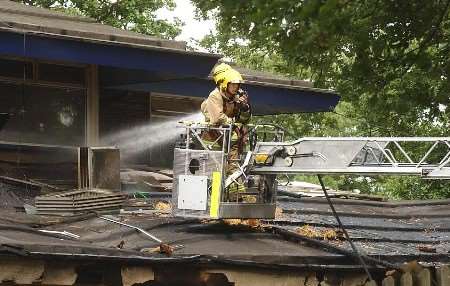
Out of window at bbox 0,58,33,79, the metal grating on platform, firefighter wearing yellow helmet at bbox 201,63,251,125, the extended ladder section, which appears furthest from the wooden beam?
the extended ladder section

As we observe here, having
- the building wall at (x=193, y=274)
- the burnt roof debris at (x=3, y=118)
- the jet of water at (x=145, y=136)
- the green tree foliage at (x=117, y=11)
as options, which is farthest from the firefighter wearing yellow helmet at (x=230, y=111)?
the green tree foliage at (x=117, y=11)

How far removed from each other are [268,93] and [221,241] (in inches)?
222

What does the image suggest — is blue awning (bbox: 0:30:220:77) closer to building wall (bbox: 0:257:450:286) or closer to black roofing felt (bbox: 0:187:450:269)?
black roofing felt (bbox: 0:187:450:269)

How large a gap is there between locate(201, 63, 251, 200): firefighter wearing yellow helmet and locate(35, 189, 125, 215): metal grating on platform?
6.00ft

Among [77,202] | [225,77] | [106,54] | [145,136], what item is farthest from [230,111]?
[145,136]

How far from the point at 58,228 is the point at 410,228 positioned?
5.04 meters

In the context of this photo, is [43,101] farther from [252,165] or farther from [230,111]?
[252,165]

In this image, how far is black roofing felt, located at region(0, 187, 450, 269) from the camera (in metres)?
7.08

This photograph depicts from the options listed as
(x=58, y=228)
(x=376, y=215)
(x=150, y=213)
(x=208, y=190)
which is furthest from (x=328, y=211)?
(x=58, y=228)

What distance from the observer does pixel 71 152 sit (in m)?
12.4

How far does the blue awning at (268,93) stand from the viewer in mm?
13359

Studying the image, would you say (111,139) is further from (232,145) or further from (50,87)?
(232,145)

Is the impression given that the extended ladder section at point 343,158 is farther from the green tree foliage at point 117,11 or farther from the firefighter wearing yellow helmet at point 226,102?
the green tree foliage at point 117,11

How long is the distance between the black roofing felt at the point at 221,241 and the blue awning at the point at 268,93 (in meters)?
2.73
